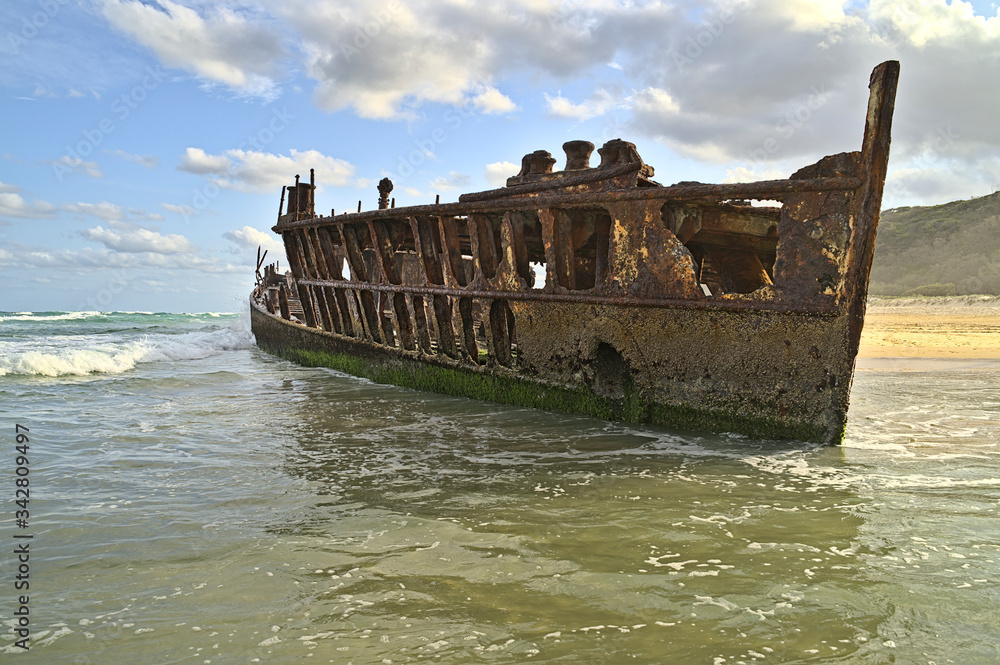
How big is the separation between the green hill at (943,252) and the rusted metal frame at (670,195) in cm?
3243

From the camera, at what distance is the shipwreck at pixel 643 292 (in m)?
4.58

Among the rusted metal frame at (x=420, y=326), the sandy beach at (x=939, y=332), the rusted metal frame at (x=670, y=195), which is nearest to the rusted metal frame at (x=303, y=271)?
the rusted metal frame at (x=420, y=326)

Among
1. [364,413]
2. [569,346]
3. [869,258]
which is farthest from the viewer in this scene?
[364,413]

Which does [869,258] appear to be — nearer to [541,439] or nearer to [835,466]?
[835,466]

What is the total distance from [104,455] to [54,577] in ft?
7.59

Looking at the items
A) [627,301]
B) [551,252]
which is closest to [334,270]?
[551,252]

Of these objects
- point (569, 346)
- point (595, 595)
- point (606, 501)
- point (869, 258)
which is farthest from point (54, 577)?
point (869, 258)

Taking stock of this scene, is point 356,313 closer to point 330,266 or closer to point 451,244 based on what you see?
point 330,266

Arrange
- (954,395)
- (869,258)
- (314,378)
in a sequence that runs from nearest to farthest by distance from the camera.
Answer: (869,258)
(954,395)
(314,378)

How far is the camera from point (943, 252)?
144 ft

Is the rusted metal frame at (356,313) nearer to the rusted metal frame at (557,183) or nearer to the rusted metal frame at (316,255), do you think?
the rusted metal frame at (316,255)

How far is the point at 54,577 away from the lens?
2.56 m

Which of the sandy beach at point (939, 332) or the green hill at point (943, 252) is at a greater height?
the green hill at point (943, 252)

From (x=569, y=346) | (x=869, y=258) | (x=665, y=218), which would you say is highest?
(x=665, y=218)
